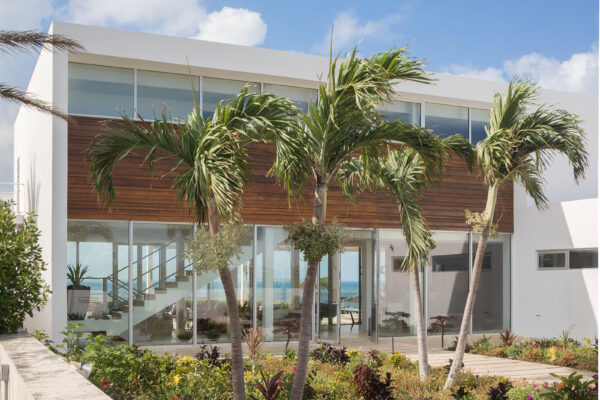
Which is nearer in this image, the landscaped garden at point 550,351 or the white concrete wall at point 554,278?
the landscaped garden at point 550,351

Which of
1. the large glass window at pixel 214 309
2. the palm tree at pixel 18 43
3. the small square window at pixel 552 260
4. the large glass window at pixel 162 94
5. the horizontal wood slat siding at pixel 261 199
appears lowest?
the large glass window at pixel 214 309

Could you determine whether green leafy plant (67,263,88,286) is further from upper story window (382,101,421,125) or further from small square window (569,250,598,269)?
small square window (569,250,598,269)

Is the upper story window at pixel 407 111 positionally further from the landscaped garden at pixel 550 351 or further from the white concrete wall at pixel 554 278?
the landscaped garden at pixel 550 351

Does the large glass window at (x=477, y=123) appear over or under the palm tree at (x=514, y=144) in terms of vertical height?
over

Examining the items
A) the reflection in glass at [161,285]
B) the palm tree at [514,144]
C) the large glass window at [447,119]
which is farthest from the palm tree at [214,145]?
the large glass window at [447,119]

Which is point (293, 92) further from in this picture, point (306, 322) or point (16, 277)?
point (306, 322)

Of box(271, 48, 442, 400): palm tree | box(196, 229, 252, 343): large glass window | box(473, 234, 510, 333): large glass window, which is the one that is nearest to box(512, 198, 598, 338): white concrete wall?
box(473, 234, 510, 333): large glass window

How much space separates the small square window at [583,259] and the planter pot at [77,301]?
9619mm

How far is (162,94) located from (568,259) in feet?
29.3

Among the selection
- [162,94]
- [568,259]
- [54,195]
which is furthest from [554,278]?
[54,195]

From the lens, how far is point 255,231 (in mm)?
11883

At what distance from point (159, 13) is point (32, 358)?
136 ft

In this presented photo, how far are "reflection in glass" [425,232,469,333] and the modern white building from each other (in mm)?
31

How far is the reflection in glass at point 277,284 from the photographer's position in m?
11.8
